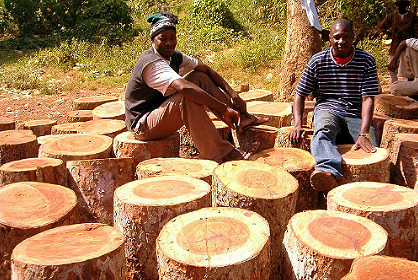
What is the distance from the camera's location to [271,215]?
271 cm

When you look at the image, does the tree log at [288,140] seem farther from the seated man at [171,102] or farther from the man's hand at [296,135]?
the seated man at [171,102]

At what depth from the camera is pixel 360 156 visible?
3.37 m

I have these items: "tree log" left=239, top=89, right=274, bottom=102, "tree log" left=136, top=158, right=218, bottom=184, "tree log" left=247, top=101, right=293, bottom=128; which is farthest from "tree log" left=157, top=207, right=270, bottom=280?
"tree log" left=239, top=89, right=274, bottom=102

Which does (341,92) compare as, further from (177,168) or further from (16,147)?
(16,147)

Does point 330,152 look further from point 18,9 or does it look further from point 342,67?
point 18,9

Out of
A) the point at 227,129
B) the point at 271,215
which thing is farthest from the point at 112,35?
the point at 271,215

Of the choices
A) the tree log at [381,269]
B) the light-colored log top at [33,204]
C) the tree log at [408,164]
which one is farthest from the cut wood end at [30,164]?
the tree log at [408,164]

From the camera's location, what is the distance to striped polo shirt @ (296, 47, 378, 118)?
12.3 feet

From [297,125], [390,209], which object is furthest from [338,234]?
[297,125]

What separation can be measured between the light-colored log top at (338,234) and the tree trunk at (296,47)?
12.6 ft

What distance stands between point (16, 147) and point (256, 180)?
2.34 m

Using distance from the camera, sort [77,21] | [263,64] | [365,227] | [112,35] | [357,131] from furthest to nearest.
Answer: [77,21] → [112,35] → [263,64] → [357,131] → [365,227]

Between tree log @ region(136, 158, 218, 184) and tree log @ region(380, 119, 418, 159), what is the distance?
5.54 feet

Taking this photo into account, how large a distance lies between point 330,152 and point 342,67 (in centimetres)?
94
